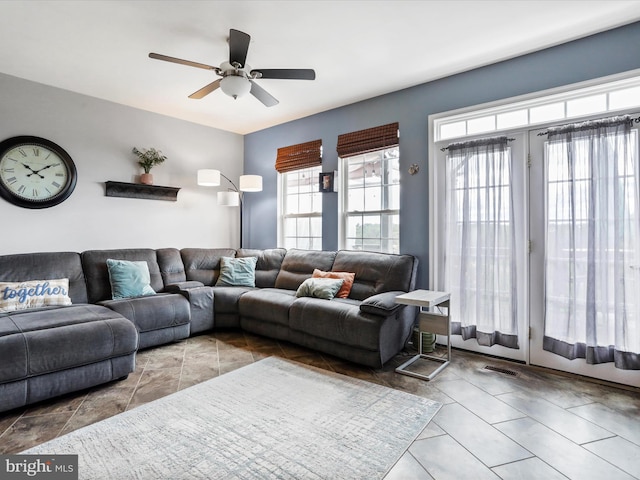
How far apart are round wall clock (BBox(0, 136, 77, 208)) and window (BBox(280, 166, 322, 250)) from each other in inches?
105

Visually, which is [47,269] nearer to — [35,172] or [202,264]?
[35,172]

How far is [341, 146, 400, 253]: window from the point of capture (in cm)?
399

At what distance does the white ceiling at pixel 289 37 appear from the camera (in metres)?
2.45

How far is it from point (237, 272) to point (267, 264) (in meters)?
0.44

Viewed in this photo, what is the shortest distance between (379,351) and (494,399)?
2.92 ft

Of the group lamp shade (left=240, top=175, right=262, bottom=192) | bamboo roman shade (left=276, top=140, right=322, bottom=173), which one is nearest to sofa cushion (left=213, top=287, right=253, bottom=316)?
lamp shade (left=240, top=175, right=262, bottom=192)

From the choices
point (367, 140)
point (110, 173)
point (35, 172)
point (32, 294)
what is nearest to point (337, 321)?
point (367, 140)

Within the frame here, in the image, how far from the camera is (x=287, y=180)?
518 centimetres

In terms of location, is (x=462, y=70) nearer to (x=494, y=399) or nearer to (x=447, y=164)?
(x=447, y=164)

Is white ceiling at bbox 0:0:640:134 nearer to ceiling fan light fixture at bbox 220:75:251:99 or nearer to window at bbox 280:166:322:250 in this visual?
ceiling fan light fixture at bbox 220:75:251:99

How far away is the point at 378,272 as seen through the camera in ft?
11.9

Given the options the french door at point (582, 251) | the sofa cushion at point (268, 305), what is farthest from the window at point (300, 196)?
the french door at point (582, 251)

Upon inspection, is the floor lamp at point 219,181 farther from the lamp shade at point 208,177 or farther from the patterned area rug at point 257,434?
the patterned area rug at point 257,434

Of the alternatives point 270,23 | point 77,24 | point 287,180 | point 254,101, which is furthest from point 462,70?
point 77,24
